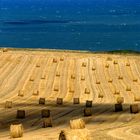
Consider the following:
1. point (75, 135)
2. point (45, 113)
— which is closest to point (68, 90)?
point (45, 113)

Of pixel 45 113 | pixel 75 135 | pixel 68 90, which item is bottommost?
pixel 75 135

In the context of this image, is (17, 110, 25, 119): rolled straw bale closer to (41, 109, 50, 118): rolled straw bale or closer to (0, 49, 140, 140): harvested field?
(0, 49, 140, 140): harvested field

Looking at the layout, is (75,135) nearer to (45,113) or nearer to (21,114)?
(45,113)

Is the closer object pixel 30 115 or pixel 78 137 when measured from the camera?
pixel 78 137

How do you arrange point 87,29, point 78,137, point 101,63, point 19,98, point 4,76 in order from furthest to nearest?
point 87,29 → point 101,63 → point 4,76 → point 19,98 → point 78,137

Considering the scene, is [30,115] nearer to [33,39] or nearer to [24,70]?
[24,70]

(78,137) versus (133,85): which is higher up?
(133,85)

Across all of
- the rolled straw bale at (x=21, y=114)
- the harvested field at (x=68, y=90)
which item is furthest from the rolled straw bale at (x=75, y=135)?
the rolled straw bale at (x=21, y=114)

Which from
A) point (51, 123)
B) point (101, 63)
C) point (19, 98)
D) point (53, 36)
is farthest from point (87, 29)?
point (51, 123)

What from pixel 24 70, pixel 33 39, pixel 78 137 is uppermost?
pixel 33 39
